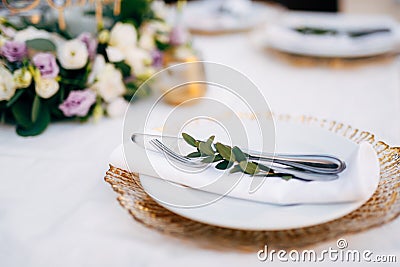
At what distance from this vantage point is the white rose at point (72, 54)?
763mm

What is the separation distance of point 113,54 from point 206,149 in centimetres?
35

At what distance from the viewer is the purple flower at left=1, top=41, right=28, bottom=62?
75 cm

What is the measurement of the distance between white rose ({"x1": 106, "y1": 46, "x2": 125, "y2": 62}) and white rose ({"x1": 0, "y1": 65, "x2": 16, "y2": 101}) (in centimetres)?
17

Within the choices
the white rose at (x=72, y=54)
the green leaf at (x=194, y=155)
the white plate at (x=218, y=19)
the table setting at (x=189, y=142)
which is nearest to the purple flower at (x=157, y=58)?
the table setting at (x=189, y=142)

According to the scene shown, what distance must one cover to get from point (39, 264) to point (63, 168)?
0.20 m

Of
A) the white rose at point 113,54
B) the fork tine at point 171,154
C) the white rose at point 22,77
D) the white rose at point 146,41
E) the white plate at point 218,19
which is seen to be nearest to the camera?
the fork tine at point 171,154

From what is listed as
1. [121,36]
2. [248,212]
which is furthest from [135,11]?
[248,212]

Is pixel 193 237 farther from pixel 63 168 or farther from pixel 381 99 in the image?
pixel 381 99

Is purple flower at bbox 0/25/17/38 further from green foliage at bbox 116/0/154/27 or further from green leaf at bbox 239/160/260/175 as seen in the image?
green leaf at bbox 239/160/260/175

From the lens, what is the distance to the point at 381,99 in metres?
0.89

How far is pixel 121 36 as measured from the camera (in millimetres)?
860

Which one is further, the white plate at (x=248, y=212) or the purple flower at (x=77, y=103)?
the purple flower at (x=77, y=103)

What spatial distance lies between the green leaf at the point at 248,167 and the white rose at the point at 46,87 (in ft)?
1.20

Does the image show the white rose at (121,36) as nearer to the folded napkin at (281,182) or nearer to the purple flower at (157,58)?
the purple flower at (157,58)
